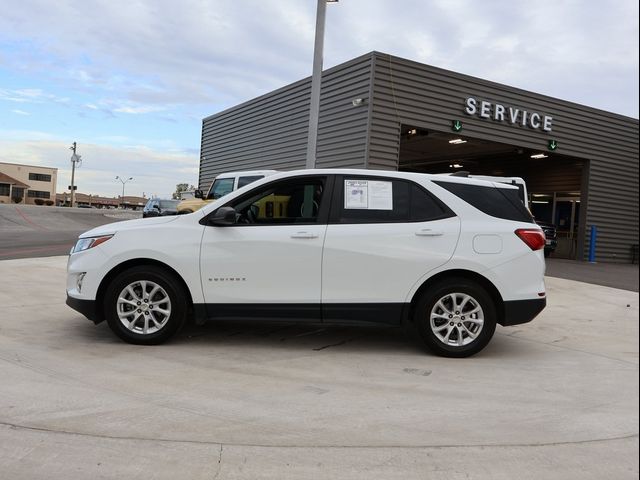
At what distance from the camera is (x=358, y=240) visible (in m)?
5.29

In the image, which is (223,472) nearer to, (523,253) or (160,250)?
(160,250)

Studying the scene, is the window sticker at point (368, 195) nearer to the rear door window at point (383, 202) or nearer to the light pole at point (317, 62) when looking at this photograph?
the rear door window at point (383, 202)

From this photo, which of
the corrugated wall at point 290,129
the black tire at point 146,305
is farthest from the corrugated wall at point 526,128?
the black tire at point 146,305

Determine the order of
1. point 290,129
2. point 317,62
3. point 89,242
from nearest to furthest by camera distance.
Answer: point 89,242 → point 317,62 → point 290,129

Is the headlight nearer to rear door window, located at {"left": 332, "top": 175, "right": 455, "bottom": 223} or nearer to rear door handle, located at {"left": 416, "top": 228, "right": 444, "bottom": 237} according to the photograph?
rear door window, located at {"left": 332, "top": 175, "right": 455, "bottom": 223}

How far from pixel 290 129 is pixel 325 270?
14.8 meters

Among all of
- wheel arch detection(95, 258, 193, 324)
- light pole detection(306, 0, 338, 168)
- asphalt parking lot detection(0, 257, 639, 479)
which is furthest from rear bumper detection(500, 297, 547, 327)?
light pole detection(306, 0, 338, 168)

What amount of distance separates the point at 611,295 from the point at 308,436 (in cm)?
871

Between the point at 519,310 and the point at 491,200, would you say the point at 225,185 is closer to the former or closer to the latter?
the point at 491,200

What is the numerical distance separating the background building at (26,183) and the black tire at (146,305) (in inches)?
3462

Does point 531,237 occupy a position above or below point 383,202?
below

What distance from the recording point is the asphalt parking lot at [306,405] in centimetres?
307

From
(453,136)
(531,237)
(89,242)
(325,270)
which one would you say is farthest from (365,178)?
(453,136)

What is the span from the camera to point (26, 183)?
94.5 meters
